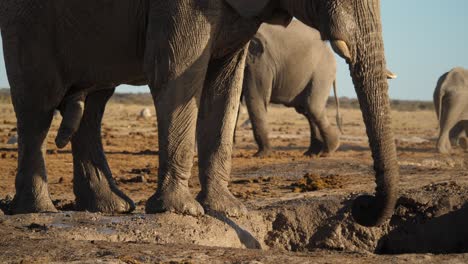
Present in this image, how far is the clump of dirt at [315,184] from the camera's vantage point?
930cm

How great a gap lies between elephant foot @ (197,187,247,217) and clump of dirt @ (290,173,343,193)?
7.01 ft

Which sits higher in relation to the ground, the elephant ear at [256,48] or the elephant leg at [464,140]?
the elephant ear at [256,48]

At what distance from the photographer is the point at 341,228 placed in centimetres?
735

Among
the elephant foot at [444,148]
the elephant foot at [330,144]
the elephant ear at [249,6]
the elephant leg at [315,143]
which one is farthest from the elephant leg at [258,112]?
the elephant ear at [249,6]

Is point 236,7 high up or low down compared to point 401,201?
up

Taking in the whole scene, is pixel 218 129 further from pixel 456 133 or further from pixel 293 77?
pixel 456 133

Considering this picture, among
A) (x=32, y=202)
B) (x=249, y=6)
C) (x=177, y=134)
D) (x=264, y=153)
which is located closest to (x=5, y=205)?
(x=32, y=202)

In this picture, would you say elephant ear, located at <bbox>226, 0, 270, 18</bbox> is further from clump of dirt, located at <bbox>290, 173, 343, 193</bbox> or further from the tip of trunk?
clump of dirt, located at <bbox>290, 173, 343, 193</bbox>

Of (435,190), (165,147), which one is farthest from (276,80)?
(165,147)

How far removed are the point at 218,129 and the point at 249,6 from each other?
3.40 feet

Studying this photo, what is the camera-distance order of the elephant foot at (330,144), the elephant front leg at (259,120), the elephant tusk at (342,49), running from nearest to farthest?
1. the elephant tusk at (342,49)
2. the elephant front leg at (259,120)
3. the elephant foot at (330,144)

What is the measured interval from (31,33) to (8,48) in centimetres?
28

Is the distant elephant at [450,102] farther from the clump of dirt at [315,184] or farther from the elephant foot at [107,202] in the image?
the elephant foot at [107,202]

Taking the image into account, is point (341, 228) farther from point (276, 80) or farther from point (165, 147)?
point (276, 80)
